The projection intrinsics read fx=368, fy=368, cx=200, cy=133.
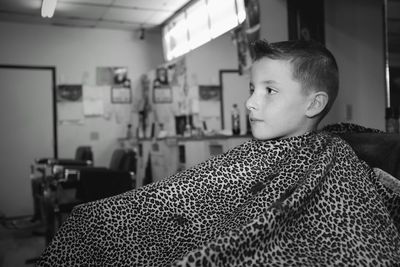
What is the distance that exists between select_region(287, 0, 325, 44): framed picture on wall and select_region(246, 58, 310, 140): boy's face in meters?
1.97

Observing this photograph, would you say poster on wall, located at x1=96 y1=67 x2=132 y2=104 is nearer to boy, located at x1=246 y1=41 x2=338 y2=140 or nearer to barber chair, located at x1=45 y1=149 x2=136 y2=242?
barber chair, located at x1=45 y1=149 x2=136 y2=242

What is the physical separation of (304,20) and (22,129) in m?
4.42

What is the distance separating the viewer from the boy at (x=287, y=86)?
1210mm

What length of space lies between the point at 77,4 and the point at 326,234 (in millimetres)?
4773

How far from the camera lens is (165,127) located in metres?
5.25

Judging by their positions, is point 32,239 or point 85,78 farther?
point 85,78

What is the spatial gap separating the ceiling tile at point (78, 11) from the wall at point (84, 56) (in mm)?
540

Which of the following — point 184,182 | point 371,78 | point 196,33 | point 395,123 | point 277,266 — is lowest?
point 277,266

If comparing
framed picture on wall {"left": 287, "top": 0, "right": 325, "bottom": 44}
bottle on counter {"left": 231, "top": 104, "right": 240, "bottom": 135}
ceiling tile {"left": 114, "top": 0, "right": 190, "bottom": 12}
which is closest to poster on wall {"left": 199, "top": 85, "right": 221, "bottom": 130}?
bottle on counter {"left": 231, "top": 104, "right": 240, "bottom": 135}

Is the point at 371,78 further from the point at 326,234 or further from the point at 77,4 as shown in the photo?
the point at 77,4

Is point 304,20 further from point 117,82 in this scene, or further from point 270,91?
point 117,82

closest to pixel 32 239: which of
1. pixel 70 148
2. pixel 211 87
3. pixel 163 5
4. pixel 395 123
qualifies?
pixel 70 148

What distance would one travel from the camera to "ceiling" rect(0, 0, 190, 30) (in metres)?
4.83

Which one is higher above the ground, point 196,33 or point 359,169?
point 196,33
